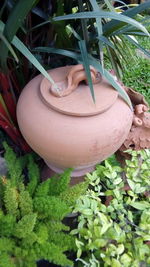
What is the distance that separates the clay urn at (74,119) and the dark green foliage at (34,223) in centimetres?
12

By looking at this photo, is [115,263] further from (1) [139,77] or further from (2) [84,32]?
(1) [139,77]

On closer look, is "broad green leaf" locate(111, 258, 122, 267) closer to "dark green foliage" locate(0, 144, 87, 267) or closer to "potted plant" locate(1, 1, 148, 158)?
"dark green foliage" locate(0, 144, 87, 267)

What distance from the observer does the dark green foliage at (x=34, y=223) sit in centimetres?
108

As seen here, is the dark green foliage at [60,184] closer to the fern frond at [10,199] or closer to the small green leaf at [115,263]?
the fern frond at [10,199]

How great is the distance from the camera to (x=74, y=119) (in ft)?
3.94

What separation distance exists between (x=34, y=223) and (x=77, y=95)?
1.73ft

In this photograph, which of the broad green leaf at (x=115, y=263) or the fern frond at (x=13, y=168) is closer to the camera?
the broad green leaf at (x=115, y=263)

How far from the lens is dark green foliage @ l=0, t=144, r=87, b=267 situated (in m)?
1.08

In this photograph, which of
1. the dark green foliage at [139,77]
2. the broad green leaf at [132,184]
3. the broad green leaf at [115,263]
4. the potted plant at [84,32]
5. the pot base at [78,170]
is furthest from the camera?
the dark green foliage at [139,77]

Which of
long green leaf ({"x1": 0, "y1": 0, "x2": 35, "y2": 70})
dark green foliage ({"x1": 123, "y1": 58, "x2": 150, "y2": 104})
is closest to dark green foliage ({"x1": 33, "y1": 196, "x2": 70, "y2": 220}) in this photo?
long green leaf ({"x1": 0, "y1": 0, "x2": 35, "y2": 70})

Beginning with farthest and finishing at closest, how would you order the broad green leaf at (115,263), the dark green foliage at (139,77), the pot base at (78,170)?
the dark green foliage at (139,77) → the pot base at (78,170) → the broad green leaf at (115,263)

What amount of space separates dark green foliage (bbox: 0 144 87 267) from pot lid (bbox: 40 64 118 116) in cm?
26

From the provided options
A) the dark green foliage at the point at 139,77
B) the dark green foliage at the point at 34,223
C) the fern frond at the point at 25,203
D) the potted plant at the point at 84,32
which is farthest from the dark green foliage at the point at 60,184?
the dark green foliage at the point at 139,77

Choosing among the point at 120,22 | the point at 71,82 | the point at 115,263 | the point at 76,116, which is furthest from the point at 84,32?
the point at 115,263
